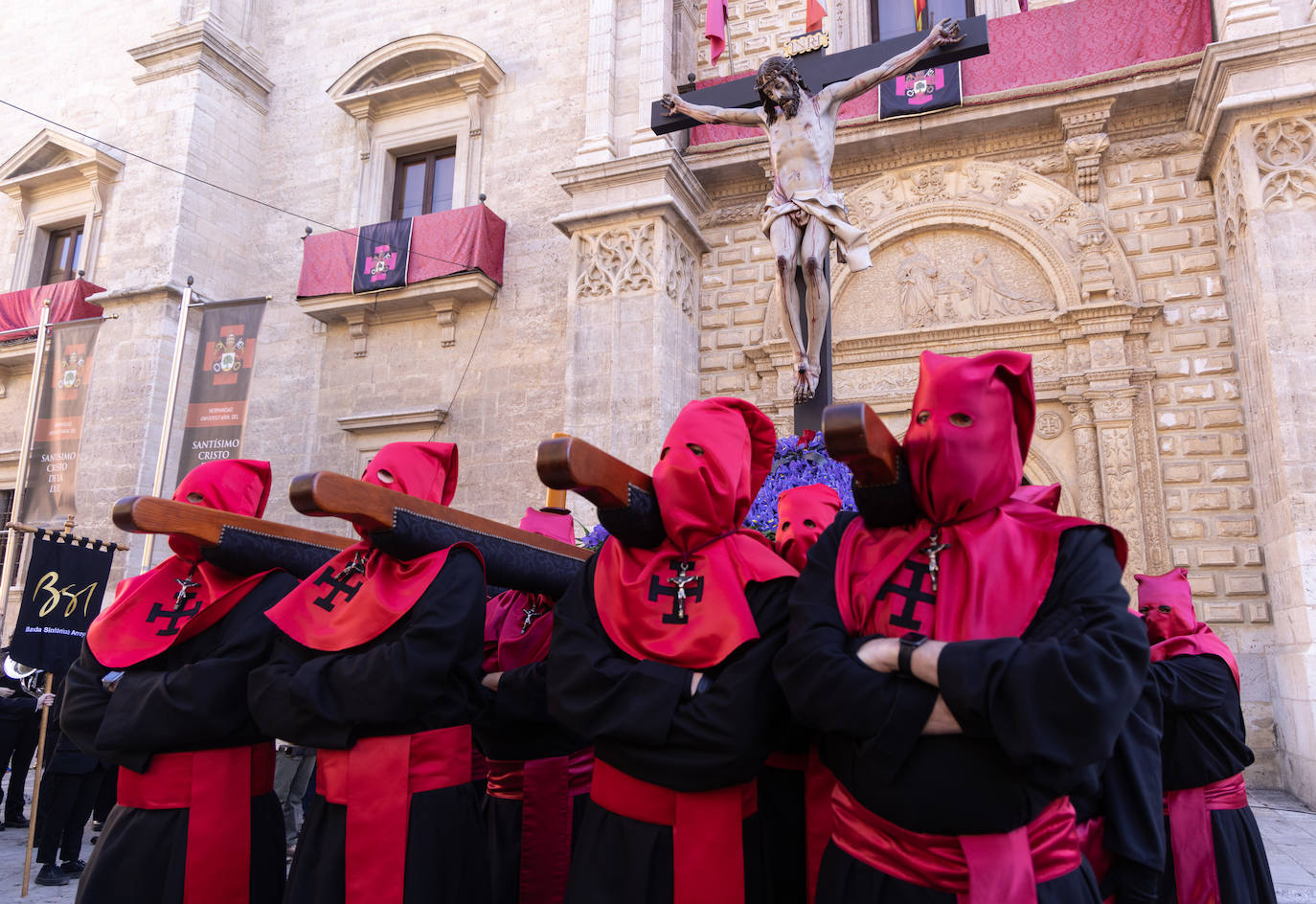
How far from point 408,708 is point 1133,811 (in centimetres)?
207

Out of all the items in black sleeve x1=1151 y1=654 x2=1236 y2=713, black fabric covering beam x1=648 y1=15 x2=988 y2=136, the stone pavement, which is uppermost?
black fabric covering beam x1=648 y1=15 x2=988 y2=136

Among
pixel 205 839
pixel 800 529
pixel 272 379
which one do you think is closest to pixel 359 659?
pixel 205 839

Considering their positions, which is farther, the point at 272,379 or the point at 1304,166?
the point at 272,379

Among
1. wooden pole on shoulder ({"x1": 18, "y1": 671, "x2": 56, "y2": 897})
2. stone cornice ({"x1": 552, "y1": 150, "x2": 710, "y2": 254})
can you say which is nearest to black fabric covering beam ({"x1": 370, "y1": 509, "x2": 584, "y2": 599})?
wooden pole on shoulder ({"x1": 18, "y1": 671, "x2": 56, "y2": 897})

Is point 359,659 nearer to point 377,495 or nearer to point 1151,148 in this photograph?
point 377,495

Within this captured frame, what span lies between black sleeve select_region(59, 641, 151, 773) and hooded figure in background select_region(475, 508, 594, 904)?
4.01ft

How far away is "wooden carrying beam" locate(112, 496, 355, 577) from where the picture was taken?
2643 mm

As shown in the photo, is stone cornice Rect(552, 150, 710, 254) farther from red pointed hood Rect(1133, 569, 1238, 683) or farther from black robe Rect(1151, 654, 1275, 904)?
black robe Rect(1151, 654, 1275, 904)

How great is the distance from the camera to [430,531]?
264cm

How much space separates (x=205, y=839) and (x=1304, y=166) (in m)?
9.64

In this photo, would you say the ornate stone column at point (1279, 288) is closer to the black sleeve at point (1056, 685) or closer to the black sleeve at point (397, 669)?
the black sleeve at point (1056, 685)

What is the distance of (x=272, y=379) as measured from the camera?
12906mm

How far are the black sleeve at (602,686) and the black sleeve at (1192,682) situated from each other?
2016mm

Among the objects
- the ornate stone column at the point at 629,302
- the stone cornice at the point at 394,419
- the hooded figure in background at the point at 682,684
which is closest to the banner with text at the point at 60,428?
the stone cornice at the point at 394,419
